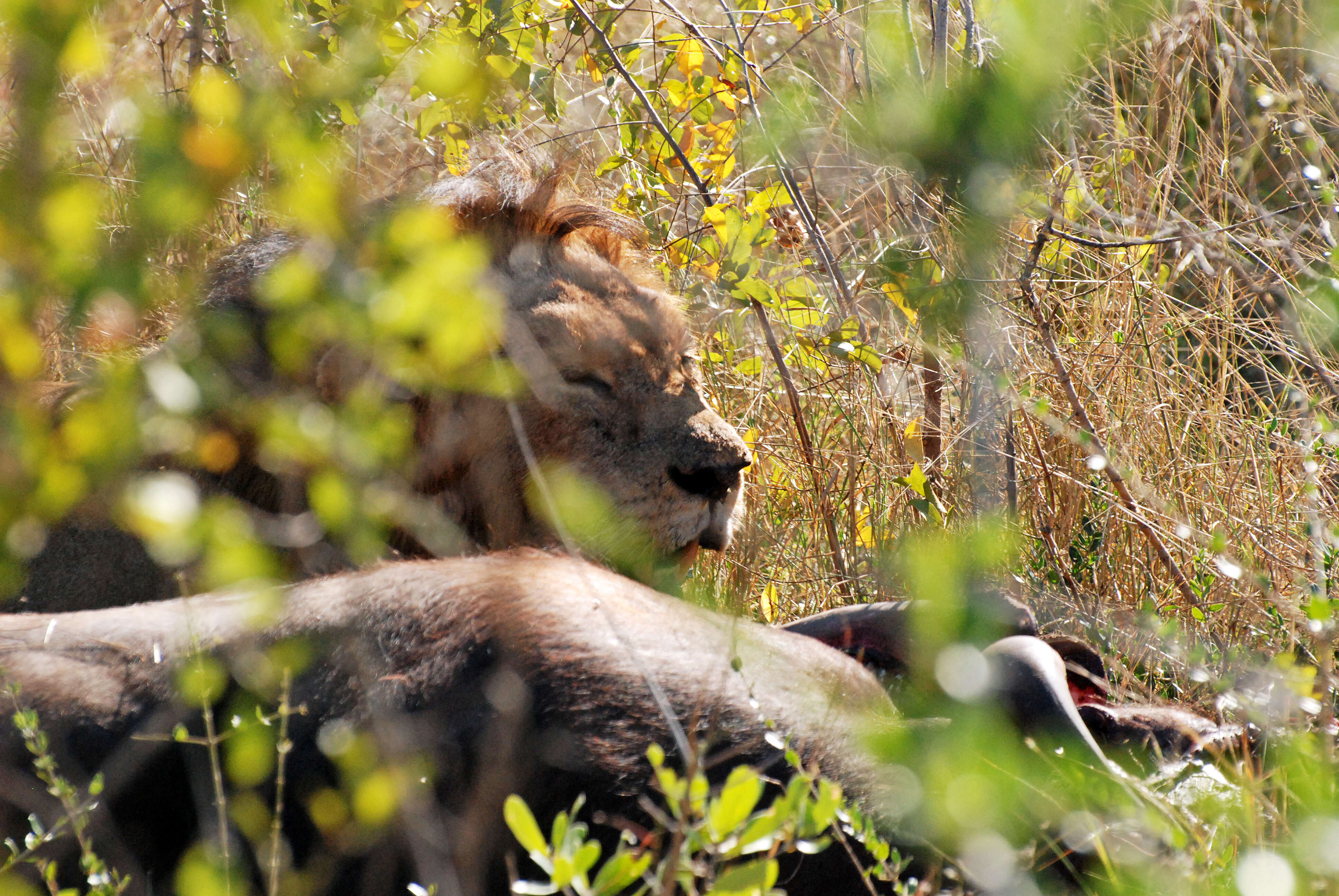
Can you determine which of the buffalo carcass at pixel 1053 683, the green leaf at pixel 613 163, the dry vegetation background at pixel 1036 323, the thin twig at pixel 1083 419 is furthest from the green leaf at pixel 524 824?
the green leaf at pixel 613 163

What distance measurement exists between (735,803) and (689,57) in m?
3.82

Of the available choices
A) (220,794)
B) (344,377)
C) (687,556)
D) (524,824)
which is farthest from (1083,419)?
(524,824)

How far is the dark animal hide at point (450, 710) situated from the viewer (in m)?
2.02

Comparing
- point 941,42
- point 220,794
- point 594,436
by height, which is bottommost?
point 594,436

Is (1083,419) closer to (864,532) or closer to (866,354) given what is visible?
(866,354)

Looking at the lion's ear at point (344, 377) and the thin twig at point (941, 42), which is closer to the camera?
the lion's ear at point (344, 377)

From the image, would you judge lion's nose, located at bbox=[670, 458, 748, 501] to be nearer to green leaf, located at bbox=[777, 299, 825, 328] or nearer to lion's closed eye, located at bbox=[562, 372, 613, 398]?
lion's closed eye, located at bbox=[562, 372, 613, 398]

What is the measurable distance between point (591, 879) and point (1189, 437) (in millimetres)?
3024

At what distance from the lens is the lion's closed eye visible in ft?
12.0

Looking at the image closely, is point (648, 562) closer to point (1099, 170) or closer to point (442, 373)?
point (442, 373)

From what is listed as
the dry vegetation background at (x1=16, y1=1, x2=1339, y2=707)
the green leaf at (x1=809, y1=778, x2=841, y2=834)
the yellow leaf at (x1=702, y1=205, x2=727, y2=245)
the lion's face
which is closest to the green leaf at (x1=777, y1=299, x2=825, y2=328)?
the dry vegetation background at (x1=16, y1=1, x2=1339, y2=707)

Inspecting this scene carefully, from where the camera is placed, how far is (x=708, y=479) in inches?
139

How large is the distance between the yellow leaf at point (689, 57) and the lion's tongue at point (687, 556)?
201 centimetres

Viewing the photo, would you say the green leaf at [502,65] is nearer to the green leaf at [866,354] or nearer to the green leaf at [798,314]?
the green leaf at [798,314]
